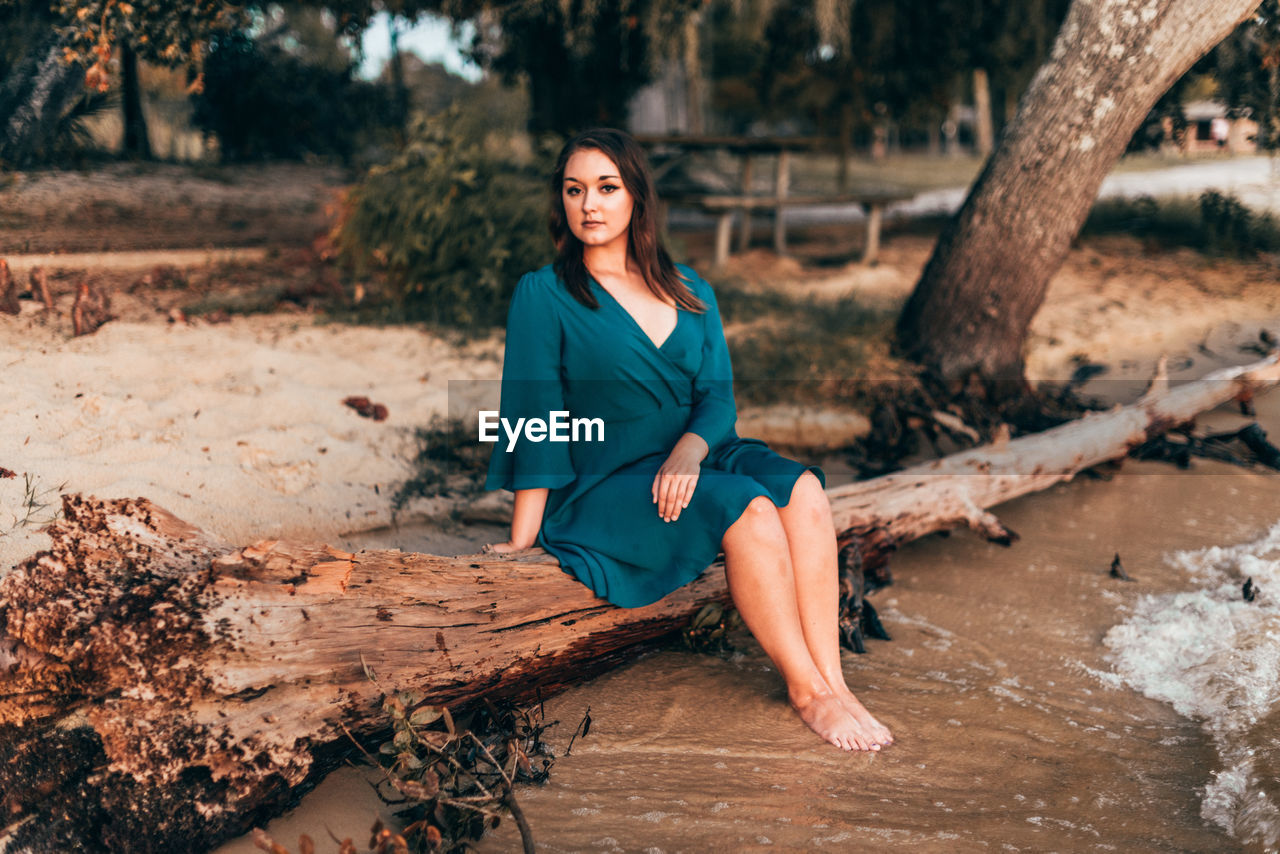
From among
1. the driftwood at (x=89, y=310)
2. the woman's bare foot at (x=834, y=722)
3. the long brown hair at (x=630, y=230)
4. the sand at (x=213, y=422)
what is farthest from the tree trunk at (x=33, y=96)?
the woman's bare foot at (x=834, y=722)

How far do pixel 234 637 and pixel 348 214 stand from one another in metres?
4.55

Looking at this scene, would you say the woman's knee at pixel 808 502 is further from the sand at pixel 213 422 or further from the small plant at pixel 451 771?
the sand at pixel 213 422

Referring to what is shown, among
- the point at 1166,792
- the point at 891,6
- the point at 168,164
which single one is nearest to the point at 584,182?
the point at 1166,792

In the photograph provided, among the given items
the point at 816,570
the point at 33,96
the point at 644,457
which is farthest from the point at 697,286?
the point at 33,96

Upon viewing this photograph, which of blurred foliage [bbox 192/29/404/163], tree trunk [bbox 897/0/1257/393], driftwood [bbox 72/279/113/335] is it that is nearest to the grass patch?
tree trunk [bbox 897/0/1257/393]

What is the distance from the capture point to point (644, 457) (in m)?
2.97

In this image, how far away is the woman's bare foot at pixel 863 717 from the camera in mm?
2670

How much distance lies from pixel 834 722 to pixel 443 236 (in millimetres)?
4346

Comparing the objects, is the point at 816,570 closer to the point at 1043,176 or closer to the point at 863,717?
the point at 863,717

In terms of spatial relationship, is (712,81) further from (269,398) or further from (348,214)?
(269,398)

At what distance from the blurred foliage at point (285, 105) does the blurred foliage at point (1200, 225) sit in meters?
7.49

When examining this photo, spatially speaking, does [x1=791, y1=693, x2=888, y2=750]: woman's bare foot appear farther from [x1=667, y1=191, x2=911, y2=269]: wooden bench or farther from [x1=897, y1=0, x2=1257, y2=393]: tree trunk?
[x1=667, y1=191, x2=911, y2=269]: wooden bench

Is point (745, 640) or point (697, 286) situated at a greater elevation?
point (697, 286)

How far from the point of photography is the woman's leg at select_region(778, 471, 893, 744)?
274cm
